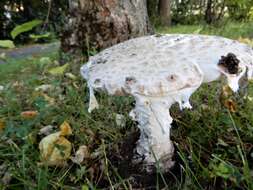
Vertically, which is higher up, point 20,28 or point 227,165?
point 20,28

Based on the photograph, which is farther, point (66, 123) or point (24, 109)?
point (24, 109)

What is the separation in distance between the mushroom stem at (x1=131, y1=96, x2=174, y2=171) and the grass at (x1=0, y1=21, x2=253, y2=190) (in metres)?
0.06

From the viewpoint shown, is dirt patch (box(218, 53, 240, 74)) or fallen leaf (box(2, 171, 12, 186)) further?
fallen leaf (box(2, 171, 12, 186))

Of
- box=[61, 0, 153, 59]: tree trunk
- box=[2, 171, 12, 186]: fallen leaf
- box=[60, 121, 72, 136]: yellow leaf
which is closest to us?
box=[2, 171, 12, 186]: fallen leaf

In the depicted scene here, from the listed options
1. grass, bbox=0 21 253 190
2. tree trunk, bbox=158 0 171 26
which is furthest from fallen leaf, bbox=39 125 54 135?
tree trunk, bbox=158 0 171 26

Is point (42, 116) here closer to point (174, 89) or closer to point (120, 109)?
point (120, 109)

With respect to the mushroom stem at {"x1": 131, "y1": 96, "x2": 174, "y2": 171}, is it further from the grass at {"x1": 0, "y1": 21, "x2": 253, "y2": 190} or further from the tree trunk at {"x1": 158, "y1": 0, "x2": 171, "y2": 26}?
the tree trunk at {"x1": 158, "y1": 0, "x2": 171, "y2": 26}

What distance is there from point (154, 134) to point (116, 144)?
0.90 ft

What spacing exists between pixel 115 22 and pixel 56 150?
5.15 feet

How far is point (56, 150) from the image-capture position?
1684 mm

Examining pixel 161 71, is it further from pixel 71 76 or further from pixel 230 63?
pixel 71 76

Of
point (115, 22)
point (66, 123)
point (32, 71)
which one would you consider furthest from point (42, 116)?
point (32, 71)

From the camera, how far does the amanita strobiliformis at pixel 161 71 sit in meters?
1.16

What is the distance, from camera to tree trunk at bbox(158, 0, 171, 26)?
10.4 metres
